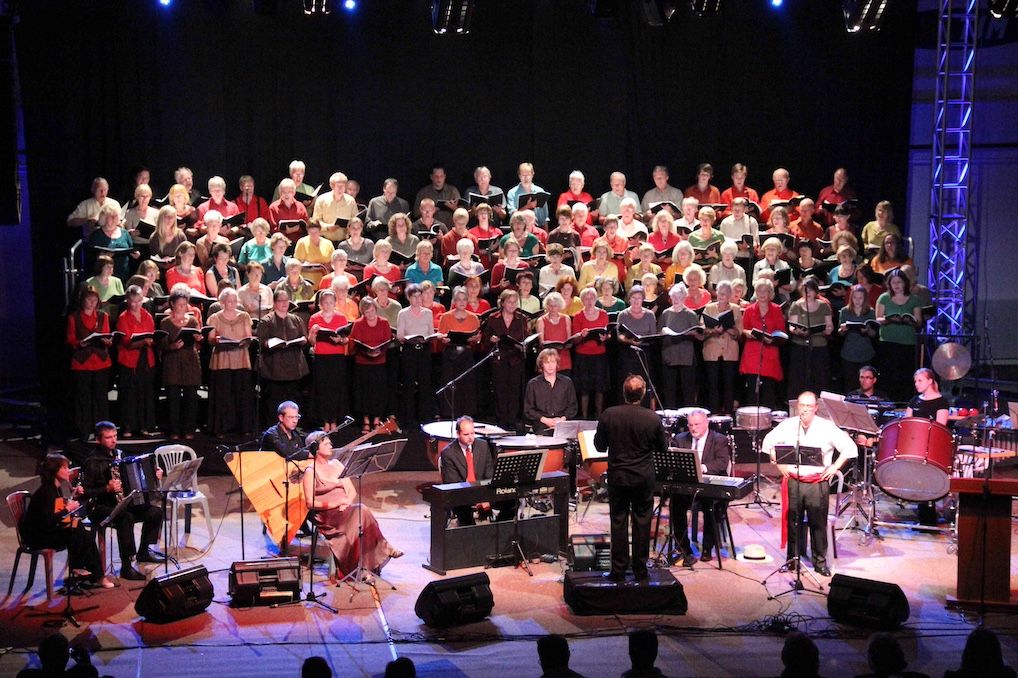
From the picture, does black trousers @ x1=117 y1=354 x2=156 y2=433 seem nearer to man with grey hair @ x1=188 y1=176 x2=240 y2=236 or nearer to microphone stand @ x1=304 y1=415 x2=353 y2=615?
man with grey hair @ x1=188 y1=176 x2=240 y2=236

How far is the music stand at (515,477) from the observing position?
29.7ft

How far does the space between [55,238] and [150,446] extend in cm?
395

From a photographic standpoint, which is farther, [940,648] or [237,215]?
[237,215]

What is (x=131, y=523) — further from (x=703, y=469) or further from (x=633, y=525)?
(x=703, y=469)

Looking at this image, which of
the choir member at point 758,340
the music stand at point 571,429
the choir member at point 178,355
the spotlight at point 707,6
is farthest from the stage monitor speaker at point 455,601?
the spotlight at point 707,6

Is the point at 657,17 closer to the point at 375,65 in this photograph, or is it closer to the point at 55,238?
the point at 375,65

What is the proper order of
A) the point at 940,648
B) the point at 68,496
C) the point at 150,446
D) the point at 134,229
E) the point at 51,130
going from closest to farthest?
the point at 940,648
the point at 68,496
the point at 150,446
the point at 134,229
the point at 51,130

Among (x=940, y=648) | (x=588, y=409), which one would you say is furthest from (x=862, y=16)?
(x=940, y=648)

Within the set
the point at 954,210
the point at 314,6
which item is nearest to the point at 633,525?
the point at 314,6

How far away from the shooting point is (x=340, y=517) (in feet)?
29.2

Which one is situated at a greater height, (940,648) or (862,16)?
(862,16)

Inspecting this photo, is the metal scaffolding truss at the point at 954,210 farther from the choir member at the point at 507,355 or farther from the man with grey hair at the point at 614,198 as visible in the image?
the choir member at the point at 507,355

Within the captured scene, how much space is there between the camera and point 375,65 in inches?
626

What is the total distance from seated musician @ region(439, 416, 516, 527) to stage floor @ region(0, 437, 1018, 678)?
2.18 feet
